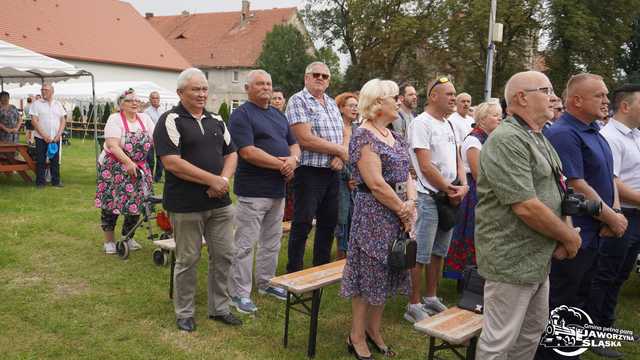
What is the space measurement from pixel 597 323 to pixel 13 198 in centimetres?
947

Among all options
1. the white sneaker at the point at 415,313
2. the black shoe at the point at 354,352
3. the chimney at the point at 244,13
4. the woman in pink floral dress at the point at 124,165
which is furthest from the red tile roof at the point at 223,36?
the black shoe at the point at 354,352

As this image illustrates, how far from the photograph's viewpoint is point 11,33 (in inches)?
1384

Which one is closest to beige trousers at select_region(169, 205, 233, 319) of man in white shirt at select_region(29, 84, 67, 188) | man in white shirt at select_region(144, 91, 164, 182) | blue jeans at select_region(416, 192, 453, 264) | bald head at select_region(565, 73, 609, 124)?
blue jeans at select_region(416, 192, 453, 264)

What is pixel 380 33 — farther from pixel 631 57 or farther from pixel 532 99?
pixel 532 99

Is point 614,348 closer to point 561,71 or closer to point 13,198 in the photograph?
point 13,198

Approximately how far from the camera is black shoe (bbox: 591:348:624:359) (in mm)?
4160

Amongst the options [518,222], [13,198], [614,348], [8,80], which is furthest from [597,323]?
[8,80]

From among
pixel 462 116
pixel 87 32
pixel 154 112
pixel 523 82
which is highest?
pixel 87 32

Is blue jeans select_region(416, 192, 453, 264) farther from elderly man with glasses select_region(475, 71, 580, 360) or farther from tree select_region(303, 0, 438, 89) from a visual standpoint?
tree select_region(303, 0, 438, 89)

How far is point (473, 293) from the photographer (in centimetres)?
363

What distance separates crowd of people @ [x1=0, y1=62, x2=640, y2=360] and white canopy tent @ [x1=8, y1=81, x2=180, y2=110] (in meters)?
14.5

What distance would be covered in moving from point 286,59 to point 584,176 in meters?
39.4

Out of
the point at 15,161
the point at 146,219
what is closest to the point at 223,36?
the point at 15,161

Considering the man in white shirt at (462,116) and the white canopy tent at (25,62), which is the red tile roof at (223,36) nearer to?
the white canopy tent at (25,62)
